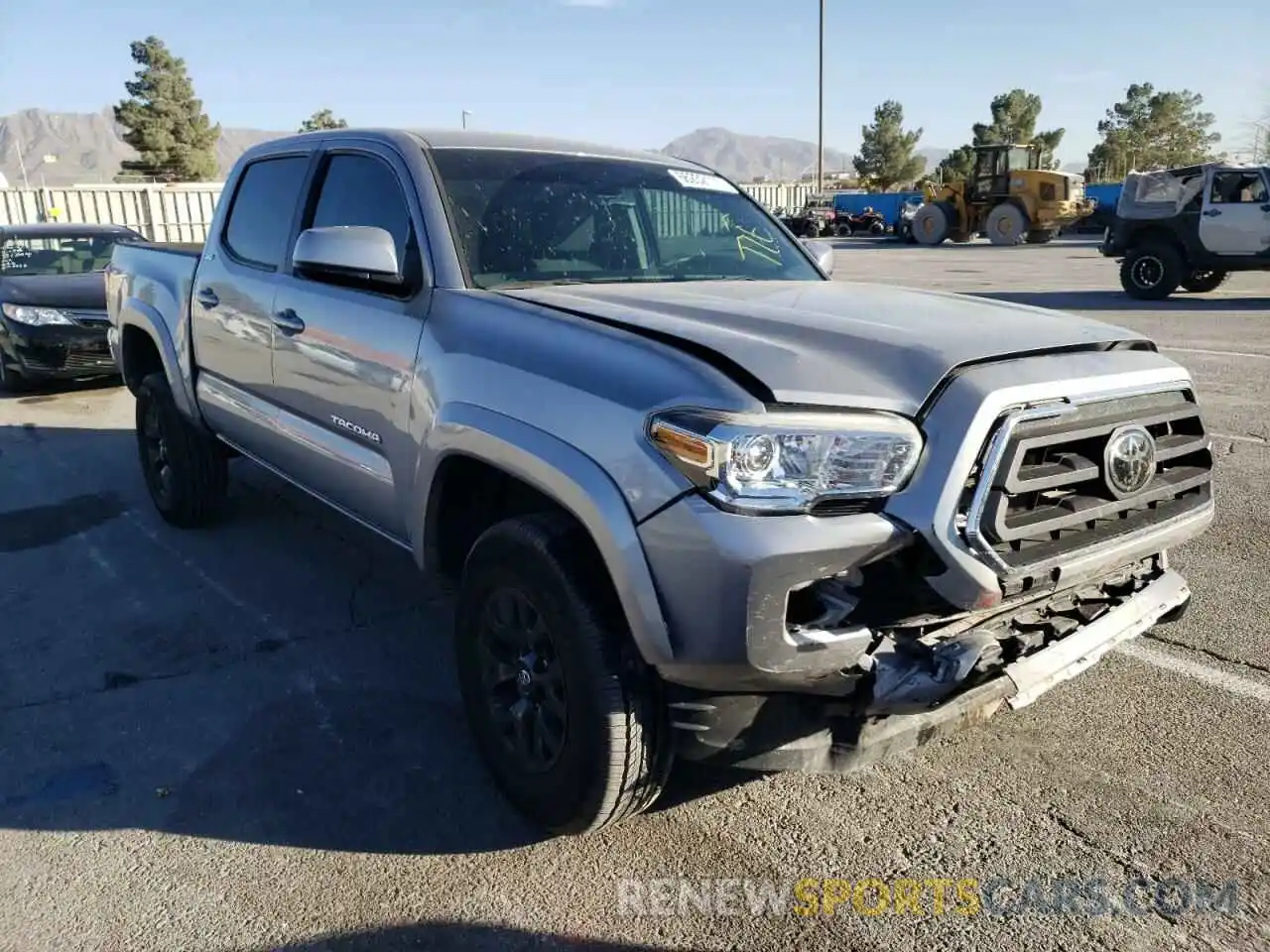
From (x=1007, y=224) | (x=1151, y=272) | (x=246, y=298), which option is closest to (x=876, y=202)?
(x=1007, y=224)

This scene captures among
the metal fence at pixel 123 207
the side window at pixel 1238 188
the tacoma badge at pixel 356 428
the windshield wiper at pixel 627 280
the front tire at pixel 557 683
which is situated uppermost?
the metal fence at pixel 123 207

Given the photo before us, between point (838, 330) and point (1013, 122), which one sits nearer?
point (838, 330)

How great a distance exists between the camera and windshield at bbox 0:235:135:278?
33.7ft

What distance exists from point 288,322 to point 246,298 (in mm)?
549

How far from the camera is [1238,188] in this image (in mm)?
14578

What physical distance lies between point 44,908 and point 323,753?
861 millimetres

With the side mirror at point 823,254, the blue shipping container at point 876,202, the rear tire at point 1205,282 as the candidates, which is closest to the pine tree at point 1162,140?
the blue shipping container at point 876,202

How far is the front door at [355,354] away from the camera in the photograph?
3.24 metres

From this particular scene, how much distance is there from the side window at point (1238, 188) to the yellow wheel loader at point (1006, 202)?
1689cm

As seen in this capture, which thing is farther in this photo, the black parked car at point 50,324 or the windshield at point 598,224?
the black parked car at point 50,324

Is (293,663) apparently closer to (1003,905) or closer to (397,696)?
(397,696)

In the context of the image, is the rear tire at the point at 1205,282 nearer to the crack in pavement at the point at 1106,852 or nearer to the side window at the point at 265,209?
the side window at the point at 265,209

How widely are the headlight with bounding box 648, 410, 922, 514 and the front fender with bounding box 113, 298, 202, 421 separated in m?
3.57

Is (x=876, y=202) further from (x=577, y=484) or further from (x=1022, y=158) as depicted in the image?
(x=577, y=484)
